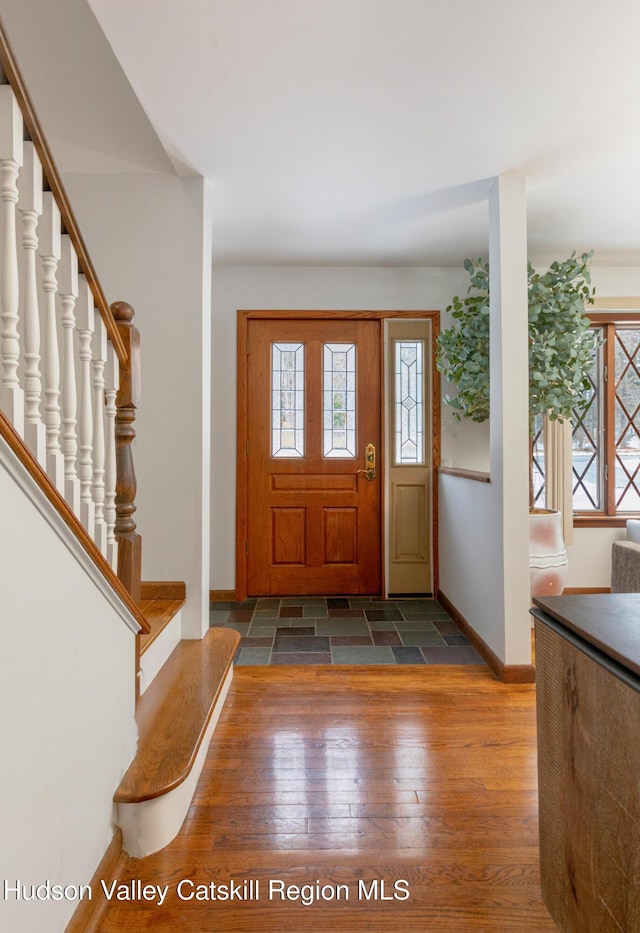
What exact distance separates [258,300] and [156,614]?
243 cm

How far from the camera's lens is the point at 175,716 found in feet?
5.91

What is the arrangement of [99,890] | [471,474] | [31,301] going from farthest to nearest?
1. [471,474]
2. [99,890]
3. [31,301]

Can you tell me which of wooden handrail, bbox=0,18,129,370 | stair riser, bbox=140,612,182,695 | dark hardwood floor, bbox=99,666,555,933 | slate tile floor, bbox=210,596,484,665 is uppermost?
wooden handrail, bbox=0,18,129,370

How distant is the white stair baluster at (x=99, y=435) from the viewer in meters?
1.50

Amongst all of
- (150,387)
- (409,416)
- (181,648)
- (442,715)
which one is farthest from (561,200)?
(181,648)

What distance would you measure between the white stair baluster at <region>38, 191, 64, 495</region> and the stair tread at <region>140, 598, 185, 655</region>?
983 millimetres

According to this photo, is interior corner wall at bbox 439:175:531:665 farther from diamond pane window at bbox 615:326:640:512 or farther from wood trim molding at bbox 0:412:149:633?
wood trim molding at bbox 0:412:149:633

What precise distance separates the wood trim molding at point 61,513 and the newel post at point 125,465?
0.15 metres

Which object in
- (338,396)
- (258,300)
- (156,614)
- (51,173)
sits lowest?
(156,614)

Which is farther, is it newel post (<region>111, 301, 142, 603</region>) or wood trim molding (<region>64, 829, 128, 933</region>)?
newel post (<region>111, 301, 142, 603</region>)

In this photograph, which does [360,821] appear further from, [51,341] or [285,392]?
[285,392]

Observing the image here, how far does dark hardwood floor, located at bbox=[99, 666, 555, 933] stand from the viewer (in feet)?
4.18

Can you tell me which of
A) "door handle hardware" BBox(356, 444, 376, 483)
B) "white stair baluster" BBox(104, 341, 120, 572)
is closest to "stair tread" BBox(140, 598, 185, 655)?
"white stair baluster" BBox(104, 341, 120, 572)

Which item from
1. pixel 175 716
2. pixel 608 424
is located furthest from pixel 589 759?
pixel 608 424
